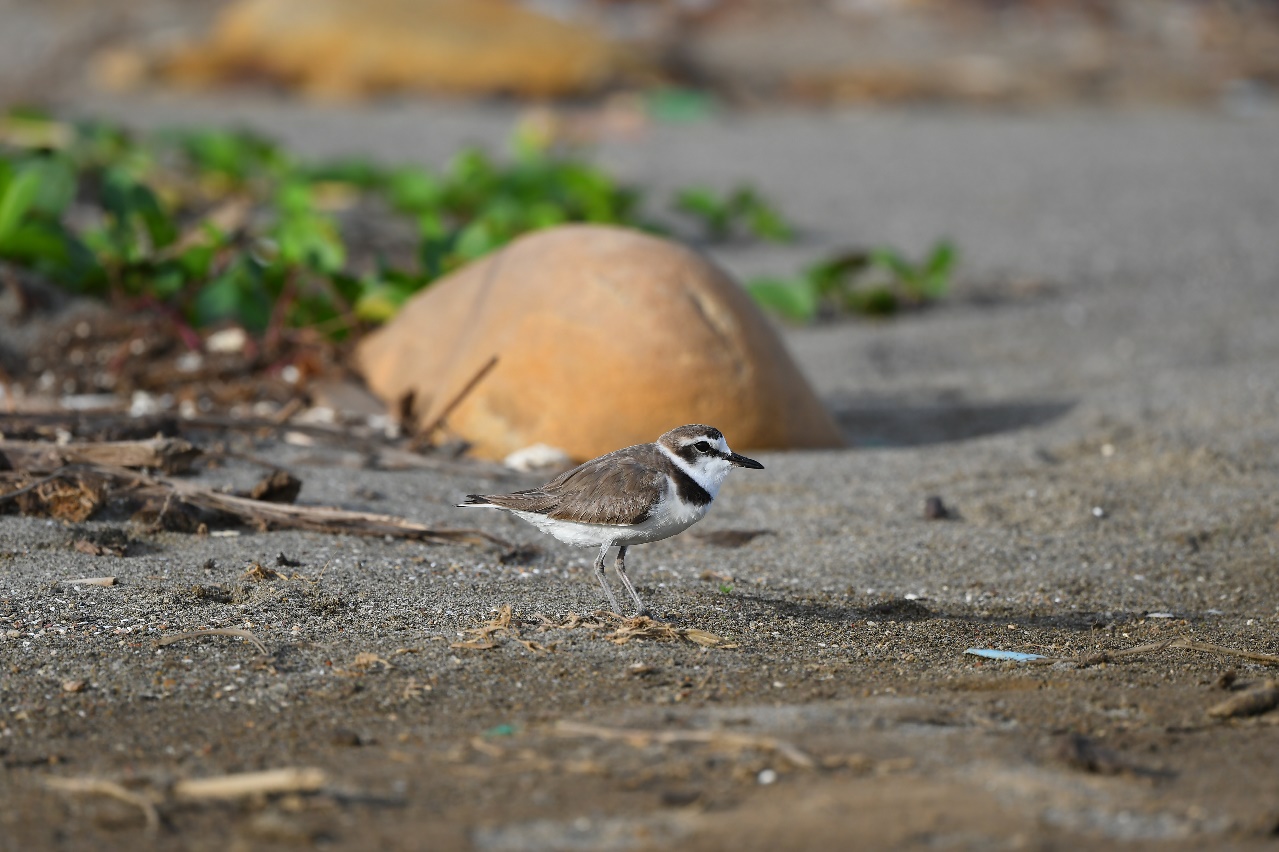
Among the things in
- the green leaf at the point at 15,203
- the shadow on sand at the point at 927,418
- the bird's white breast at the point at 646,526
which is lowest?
the shadow on sand at the point at 927,418

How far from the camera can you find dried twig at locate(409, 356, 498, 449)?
554 centimetres

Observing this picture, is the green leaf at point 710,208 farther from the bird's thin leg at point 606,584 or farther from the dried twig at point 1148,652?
the dried twig at point 1148,652

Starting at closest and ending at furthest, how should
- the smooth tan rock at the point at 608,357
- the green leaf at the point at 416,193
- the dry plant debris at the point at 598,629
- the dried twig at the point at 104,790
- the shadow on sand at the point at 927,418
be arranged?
the dried twig at the point at 104,790 → the dry plant debris at the point at 598,629 → the smooth tan rock at the point at 608,357 → the shadow on sand at the point at 927,418 → the green leaf at the point at 416,193

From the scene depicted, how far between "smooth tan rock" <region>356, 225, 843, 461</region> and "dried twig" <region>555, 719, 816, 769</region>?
2.63 m

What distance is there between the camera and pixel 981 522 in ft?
16.8

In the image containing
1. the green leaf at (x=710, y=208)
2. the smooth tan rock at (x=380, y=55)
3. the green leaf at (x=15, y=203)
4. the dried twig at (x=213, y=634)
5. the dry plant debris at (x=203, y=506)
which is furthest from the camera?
the smooth tan rock at (x=380, y=55)

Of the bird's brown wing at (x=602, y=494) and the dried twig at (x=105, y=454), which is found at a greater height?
the bird's brown wing at (x=602, y=494)

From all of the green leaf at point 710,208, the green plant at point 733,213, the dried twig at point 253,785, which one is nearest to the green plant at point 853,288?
the green plant at point 733,213

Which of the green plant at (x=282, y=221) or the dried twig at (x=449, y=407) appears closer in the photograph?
the dried twig at (x=449, y=407)

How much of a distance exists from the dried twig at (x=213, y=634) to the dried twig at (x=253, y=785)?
80 centimetres

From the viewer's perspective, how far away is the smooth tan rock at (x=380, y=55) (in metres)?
15.8

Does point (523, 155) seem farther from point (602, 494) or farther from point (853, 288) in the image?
point (602, 494)

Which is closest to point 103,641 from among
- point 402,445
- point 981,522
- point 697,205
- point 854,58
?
point 402,445

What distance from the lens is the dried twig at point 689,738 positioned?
2.94 meters
